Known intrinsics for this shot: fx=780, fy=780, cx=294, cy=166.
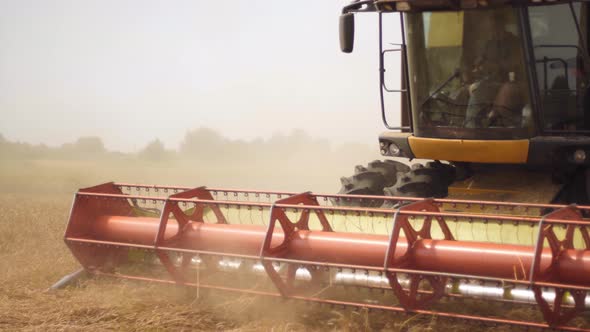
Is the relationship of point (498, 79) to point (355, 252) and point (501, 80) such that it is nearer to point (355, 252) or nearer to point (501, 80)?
point (501, 80)

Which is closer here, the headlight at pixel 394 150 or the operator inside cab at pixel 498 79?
the operator inside cab at pixel 498 79

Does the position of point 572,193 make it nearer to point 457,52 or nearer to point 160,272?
point 457,52

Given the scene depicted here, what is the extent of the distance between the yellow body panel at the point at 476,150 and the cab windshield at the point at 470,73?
0.17 ft

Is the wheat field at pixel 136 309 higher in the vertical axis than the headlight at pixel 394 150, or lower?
lower

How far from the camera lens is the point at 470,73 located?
17.1 feet

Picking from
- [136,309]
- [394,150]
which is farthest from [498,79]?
[136,309]

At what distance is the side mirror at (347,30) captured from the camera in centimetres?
544

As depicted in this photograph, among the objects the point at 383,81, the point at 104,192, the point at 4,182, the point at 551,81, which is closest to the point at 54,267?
the point at 104,192

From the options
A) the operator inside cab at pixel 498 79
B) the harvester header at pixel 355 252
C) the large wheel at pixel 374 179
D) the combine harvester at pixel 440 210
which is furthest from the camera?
the large wheel at pixel 374 179

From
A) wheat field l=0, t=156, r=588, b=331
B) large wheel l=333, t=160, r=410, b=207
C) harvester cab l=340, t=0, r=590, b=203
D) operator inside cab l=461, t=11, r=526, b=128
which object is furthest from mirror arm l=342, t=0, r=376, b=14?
wheat field l=0, t=156, r=588, b=331

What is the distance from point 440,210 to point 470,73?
0.96 metres

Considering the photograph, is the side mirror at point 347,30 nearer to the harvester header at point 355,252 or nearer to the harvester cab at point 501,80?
the harvester cab at point 501,80

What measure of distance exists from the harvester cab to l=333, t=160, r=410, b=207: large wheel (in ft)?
2.25

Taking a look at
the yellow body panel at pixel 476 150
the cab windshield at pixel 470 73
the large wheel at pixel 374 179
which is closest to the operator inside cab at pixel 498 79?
the cab windshield at pixel 470 73
